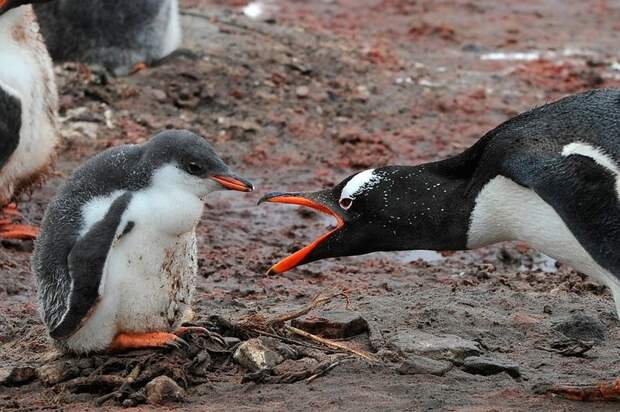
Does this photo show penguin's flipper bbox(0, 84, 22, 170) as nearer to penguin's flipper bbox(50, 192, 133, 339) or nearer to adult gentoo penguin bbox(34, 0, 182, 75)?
penguin's flipper bbox(50, 192, 133, 339)

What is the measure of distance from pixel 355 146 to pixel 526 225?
169 inches

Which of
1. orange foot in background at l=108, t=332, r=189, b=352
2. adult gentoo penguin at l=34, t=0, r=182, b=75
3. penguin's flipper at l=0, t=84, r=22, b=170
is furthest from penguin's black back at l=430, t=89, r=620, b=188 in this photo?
adult gentoo penguin at l=34, t=0, r=182, b=75

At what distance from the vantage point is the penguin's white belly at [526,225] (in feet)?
15.9

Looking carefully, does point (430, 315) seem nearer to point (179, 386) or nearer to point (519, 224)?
point (519, 224)

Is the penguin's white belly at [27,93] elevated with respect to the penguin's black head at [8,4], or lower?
lower

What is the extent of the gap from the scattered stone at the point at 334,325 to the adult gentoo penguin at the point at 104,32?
500 centimetres

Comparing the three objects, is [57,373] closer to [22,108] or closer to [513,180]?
[513,180]

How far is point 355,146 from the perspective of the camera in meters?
9.23

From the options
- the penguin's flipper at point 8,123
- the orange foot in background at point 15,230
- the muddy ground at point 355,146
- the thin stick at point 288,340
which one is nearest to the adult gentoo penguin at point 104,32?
the muddy ground at point 355,146

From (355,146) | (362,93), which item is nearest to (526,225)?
(355,146)

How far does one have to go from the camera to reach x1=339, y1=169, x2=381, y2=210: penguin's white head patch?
17.3ft

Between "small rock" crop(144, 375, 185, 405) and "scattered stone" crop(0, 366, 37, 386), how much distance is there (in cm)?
57

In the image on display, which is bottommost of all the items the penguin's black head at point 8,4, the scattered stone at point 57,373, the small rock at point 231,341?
the scattered stone at point 57,373

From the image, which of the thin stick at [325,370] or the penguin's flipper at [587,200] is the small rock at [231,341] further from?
the penguin's flipper at [587,200]
